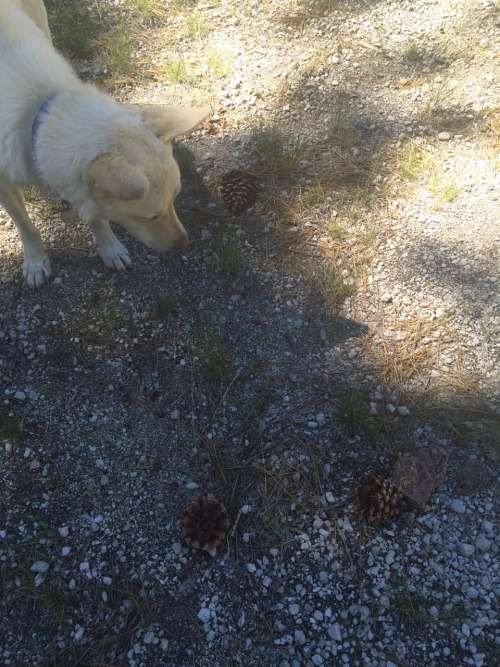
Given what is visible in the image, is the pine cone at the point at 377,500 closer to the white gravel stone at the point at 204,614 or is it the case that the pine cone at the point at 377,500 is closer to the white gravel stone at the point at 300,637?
the white gravel stone at the point at 300,637

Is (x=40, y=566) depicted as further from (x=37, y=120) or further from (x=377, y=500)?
(x=37, y=120)

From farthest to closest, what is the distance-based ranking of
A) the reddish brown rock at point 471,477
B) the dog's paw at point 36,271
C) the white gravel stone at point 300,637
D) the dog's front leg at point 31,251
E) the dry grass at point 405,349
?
the dog's paw at point 36,271
the dog's front leg at point 31,251
the dry grass at point 405,349
the reddish brown rock at point 471,477
the white gravel stone at point 300,637

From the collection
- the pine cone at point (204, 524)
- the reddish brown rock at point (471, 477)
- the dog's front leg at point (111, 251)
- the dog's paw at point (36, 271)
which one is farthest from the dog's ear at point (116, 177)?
the reddish brown rock at point (471, 477)

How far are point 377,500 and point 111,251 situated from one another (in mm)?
2141

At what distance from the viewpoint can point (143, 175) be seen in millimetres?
2240

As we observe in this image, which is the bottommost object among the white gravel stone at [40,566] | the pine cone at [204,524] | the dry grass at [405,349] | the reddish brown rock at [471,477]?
the reddish brown rock at [471,477]

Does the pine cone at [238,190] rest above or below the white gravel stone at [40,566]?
above

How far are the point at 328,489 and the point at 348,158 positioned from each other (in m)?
2.33

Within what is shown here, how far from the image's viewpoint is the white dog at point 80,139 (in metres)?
2.27

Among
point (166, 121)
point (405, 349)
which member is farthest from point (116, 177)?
point (405, 349)

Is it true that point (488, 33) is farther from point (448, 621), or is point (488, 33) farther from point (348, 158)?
point (448, 621)

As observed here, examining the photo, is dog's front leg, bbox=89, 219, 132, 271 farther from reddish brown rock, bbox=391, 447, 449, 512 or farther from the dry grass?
reddish brown rock, bbox=391, 447, 449, 512

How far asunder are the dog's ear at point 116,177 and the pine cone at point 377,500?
1.70m

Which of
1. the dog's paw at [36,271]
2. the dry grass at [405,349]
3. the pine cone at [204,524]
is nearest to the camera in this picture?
the pine cone at [204,524]
